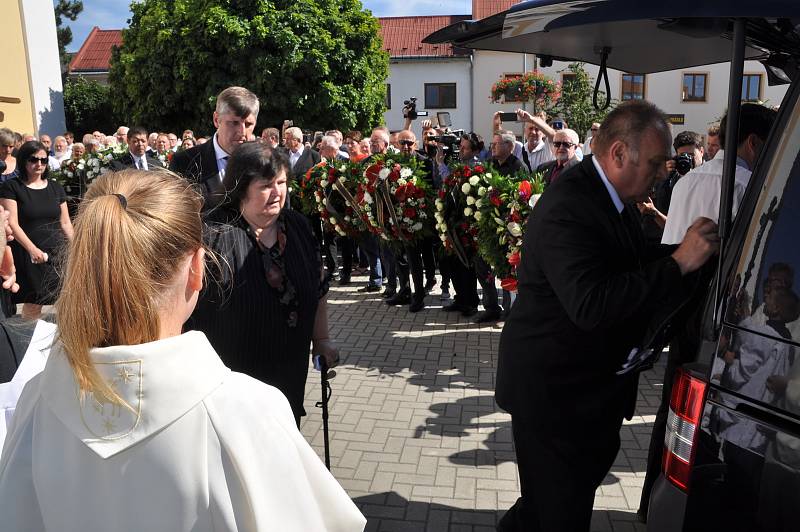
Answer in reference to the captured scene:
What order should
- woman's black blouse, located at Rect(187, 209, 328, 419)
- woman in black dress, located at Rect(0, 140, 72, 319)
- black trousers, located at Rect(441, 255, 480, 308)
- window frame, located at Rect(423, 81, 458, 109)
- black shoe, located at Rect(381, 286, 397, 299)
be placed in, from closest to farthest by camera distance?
woman's black blouse, located at Rect(187, 209, 328, 419) → woman in black dress, located at Rect(0, 140, 72, 319) → black trousers, located at Rect(441, 255, 480, 308) → black shoe, located at Rect(381, 286, 397, 299) → window frame, located at Rect(423, 81, 458, 109)

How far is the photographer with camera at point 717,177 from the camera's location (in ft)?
11.4

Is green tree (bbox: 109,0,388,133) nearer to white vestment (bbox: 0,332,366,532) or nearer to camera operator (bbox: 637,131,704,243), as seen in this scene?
camera operator (bbox: 637,131,704,243)

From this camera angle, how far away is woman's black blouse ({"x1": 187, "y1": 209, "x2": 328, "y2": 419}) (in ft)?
9.00

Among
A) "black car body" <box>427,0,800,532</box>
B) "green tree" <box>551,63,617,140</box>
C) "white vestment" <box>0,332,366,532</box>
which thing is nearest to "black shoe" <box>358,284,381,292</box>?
"black car body" <box>427,0,800,532</box>

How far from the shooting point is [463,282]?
7586mm

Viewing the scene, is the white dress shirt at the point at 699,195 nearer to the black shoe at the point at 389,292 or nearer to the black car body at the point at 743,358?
the black car body at the point at 743,358

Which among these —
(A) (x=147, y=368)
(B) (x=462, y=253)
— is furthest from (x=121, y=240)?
(B) (x=462, y=253)

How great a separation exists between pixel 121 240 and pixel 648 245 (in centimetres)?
214

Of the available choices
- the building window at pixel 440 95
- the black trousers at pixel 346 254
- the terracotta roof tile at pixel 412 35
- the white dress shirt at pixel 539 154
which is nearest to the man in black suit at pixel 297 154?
the black trousers at pixel 346 254

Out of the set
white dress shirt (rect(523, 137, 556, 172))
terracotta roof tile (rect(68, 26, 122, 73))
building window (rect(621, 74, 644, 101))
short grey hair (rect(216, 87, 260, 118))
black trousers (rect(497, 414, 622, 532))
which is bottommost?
black trousers (rect(497, 414, 622, 532))

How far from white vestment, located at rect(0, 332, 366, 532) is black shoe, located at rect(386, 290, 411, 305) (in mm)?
6781

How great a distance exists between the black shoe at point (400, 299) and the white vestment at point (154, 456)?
6781 millimetres

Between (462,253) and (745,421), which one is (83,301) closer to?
(745,421)

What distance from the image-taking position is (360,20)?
28.7 meters
